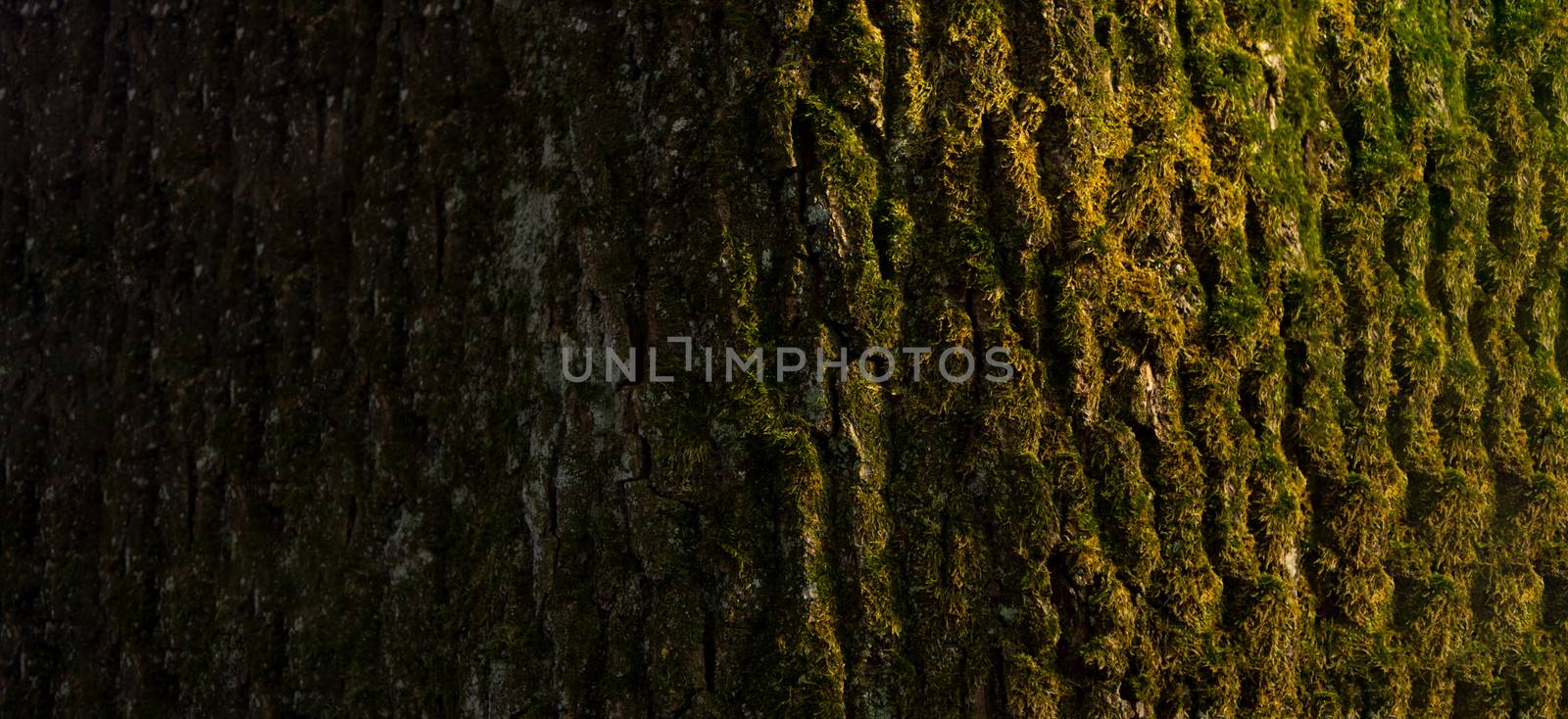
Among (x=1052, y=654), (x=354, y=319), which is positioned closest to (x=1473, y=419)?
(x=1052, y=654)

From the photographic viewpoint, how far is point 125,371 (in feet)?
8.85

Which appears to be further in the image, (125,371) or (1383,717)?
(125,371)

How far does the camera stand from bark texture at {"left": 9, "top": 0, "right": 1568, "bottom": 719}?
1.81 metres

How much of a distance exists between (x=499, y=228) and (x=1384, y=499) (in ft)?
5.40

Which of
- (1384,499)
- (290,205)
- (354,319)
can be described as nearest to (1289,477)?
(1384,499)

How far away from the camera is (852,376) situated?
5.97ft

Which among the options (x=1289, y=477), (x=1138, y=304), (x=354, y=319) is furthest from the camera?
(x=354, y=319)

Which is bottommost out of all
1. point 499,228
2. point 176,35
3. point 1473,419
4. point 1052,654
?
point 1052,654

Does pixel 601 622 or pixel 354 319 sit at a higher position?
pixel 354 319

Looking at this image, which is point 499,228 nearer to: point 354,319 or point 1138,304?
point 354,319

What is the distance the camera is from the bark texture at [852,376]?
181cm

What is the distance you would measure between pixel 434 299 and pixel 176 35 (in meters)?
1.13

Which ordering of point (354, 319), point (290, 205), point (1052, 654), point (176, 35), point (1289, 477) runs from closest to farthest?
point (1052, 654) → point (1289, 477) → point (354, 319) → point (290, 205) → point (176, 35)

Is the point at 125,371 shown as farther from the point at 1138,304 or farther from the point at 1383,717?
the point at 1383,717
